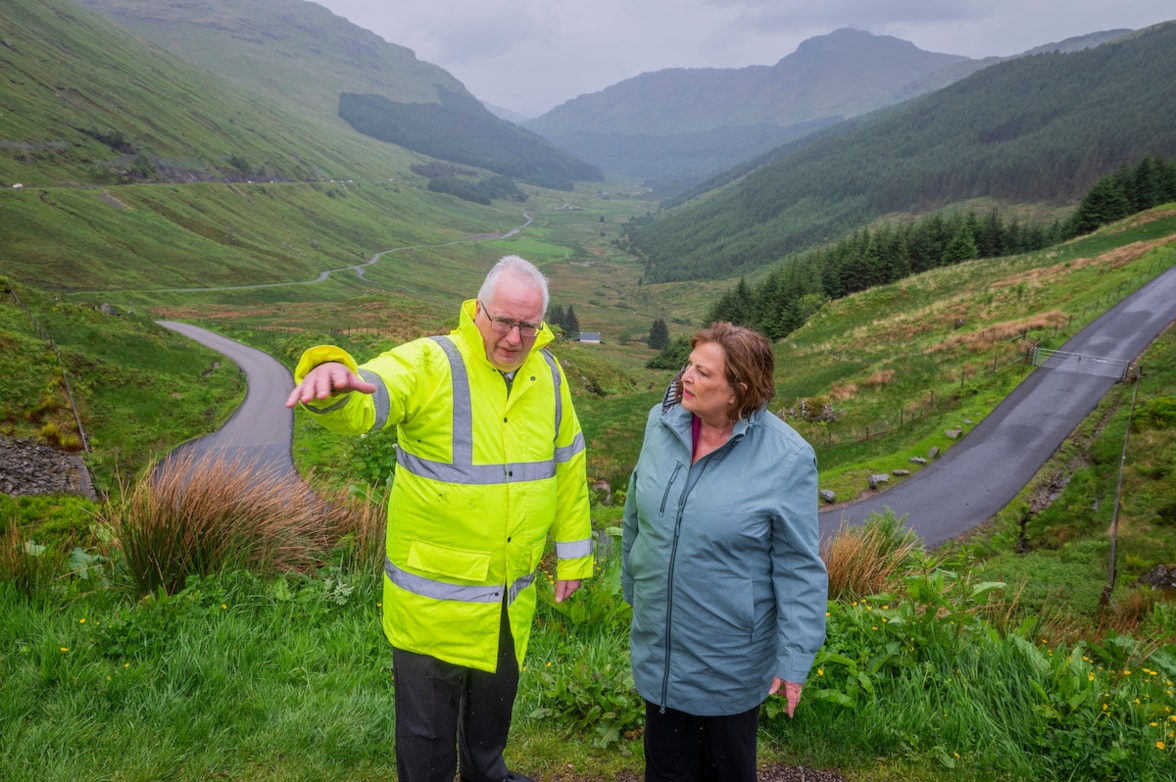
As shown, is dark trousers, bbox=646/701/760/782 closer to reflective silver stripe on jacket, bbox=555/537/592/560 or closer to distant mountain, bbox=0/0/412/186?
reflective silver stripe on jacket, bbox=555/537/592/560

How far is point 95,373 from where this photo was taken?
85.7ft

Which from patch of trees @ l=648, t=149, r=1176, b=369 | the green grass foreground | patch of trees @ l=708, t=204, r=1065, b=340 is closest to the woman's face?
the green grass foreground

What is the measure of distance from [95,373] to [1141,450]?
3703 centimetres

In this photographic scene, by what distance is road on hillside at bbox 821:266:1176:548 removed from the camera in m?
15.4

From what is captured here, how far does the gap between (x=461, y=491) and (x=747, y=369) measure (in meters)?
1.31

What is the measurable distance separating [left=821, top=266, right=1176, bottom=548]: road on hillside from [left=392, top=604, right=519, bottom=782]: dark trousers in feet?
29.8

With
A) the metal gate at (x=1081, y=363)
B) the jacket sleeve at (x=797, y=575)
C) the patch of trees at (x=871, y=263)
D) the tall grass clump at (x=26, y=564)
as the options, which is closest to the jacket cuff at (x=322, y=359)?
the jacket sleeve at (x=797, y=575)

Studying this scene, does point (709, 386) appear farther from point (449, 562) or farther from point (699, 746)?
point (699, 746)

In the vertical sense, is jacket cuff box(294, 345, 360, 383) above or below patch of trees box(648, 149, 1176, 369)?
below

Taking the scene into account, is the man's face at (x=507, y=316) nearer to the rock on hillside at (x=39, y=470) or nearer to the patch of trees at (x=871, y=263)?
the rock on hillside at (x=39, y=470)

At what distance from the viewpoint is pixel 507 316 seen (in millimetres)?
2602

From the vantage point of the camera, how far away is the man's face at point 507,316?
103 inches

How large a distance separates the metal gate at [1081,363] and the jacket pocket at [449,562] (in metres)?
27.9

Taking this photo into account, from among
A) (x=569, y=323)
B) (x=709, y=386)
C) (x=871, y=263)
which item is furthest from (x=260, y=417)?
(x=569, y=323)
